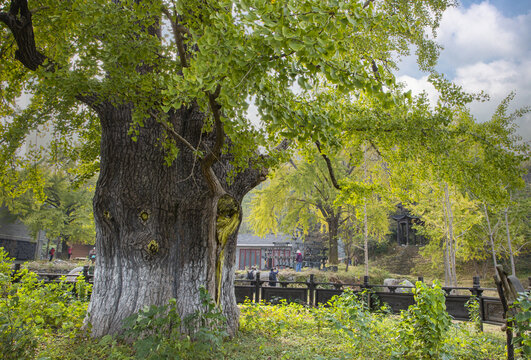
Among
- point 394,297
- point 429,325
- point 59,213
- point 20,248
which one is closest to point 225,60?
point 429,325

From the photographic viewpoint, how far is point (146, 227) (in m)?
5.50

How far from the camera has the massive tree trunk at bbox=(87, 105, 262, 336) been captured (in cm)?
544

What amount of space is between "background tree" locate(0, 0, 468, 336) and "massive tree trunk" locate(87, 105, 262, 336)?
19 mm

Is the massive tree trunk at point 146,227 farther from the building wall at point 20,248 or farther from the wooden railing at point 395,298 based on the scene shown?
the building wall at point 20,248

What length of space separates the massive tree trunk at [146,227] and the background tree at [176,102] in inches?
0.7

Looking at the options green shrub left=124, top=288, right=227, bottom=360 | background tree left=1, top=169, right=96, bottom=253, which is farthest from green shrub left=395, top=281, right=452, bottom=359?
background tree left=1, top=169, right=96, bottom=253

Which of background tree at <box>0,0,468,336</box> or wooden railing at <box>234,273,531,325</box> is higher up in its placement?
background tree at <box>0,0,468,336</box>

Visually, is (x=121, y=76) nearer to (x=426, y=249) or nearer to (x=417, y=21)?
(x=417, y=21)

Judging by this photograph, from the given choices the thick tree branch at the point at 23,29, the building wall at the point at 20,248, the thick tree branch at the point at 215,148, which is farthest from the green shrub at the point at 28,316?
the building wall at the point at 20,248

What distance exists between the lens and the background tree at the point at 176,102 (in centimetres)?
261

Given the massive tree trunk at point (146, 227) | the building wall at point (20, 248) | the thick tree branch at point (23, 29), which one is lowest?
the building wall at point (20, 248)

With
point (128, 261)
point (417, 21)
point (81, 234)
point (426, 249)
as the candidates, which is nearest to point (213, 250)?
point (128, 261)

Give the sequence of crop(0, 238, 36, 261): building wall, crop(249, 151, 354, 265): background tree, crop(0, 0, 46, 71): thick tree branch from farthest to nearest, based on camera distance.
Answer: crop(0, 238, 36, 261): building wall < crop(249, 151, 354, 265): background tree < crop(0, 0, 46, 71): thick tree branch

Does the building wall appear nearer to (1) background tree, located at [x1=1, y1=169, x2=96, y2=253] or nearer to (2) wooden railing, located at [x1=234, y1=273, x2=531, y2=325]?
(1) background tree, located at [x1=1, y1=169, x2=96, y2=253]
